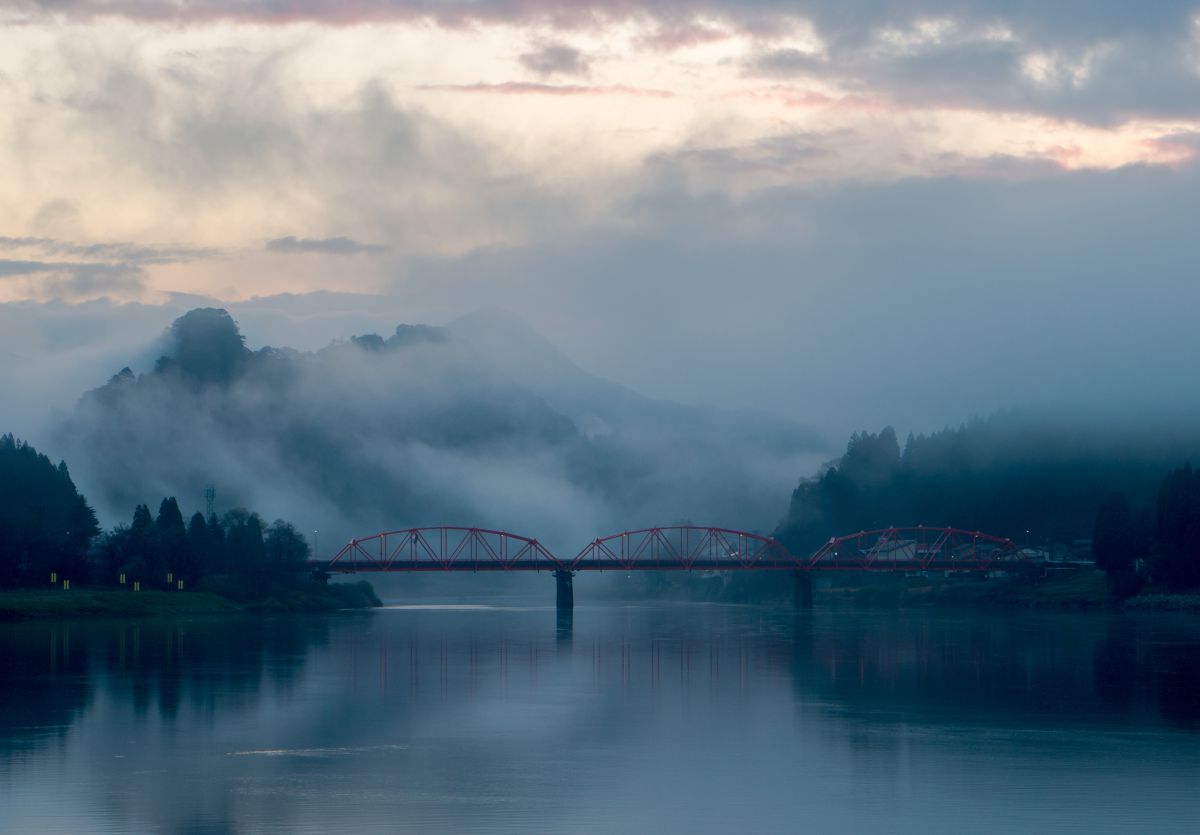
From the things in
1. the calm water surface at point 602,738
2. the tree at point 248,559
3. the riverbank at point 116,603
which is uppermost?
the tree at point 248,559

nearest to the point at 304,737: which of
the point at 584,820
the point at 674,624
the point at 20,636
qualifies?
the point at 584,820

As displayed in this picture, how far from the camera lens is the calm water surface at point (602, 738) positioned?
41.8 meters

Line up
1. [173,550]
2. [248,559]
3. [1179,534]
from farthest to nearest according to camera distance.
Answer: [248,559] → [173,550] → [1179,534]

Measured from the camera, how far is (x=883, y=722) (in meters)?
61.6

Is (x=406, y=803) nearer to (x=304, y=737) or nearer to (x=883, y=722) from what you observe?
(x=304, y=737)

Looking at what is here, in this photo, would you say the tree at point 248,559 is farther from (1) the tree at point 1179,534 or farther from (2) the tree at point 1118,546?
(1) the tree at point 1179,534

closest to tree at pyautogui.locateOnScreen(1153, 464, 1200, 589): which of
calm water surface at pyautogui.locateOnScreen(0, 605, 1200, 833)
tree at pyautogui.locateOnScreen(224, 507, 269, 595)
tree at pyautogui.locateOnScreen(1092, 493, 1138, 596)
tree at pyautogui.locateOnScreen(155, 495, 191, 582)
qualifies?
tree at pyautogui.locateOnScreen(1092, 493, 1138, 596)

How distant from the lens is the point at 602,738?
58000 mm

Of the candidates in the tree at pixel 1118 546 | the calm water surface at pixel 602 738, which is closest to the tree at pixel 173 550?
the calm water surface at pixel 602 738

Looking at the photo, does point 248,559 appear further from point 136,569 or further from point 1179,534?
point 1179,534

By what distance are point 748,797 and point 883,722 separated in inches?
729

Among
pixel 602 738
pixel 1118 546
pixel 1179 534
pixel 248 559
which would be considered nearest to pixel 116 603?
pixel 248 559

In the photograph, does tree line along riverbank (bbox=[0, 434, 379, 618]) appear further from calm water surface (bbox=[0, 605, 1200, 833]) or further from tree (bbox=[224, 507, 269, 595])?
calm water surface (bbox=[0, 605, 1200, 833])

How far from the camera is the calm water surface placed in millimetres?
41750
